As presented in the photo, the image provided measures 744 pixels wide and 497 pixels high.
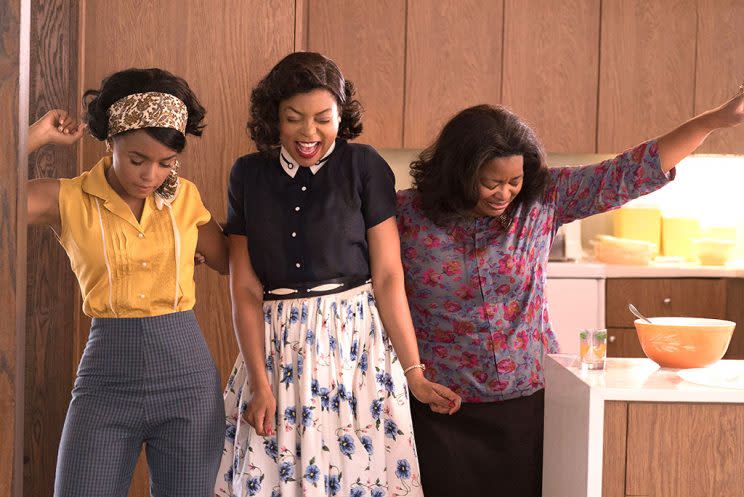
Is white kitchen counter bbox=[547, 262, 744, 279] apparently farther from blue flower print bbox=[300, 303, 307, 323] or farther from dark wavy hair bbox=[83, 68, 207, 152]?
dark wavy hair bbox=[83, 68, 207, 152]

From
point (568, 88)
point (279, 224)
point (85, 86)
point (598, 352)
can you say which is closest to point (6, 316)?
point (279, 224)

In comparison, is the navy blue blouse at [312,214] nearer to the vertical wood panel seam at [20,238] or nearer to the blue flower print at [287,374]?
the blue flower print at [287,374]

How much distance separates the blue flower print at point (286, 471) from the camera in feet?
6.13

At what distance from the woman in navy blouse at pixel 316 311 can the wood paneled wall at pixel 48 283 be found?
74 cm

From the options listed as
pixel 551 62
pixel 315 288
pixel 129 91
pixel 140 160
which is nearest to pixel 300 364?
pixel 315 288

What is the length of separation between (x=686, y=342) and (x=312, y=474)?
29.4 inches

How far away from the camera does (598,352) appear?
1.74 m

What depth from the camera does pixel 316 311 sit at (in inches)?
75.0

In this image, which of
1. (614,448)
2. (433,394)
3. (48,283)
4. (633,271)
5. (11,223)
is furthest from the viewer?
(633,271)

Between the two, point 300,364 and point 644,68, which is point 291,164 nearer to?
point 300,364

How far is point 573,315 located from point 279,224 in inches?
83.2

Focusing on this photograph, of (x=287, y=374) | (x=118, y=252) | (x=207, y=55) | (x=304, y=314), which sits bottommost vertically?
(x=287, y=374)

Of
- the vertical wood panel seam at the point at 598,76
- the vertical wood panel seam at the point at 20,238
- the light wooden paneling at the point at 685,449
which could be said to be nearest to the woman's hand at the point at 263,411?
the vertical wood panel seam at the point at 20,238

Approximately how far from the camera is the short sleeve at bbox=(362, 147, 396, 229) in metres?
1.96
